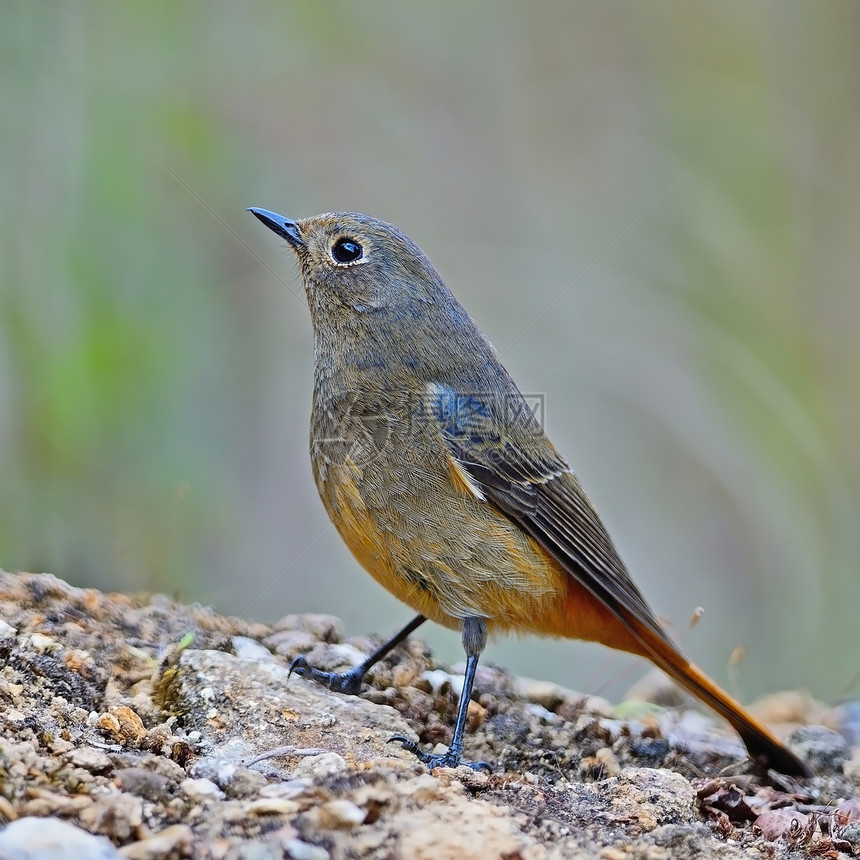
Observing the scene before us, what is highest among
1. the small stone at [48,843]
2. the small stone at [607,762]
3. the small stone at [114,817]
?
the small stone at [607,762]

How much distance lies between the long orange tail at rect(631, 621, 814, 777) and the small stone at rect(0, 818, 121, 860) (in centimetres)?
268

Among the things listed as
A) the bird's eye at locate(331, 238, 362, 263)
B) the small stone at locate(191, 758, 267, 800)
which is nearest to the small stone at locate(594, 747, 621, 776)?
the small stone at locate(191, 758, 267, 800)

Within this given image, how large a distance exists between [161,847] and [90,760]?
1.67ft

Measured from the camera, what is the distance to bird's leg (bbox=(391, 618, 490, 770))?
3689 millimetres

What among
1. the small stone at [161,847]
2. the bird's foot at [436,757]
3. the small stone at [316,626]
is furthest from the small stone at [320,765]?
the small stone at [316,626]

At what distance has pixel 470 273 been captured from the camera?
9164mm

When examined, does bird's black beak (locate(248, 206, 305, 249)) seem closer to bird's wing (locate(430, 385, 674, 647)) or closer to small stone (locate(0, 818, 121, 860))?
bird's wing (locate(430, 385, 674, 647))

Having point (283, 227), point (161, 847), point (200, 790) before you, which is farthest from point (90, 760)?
point (283, 227)

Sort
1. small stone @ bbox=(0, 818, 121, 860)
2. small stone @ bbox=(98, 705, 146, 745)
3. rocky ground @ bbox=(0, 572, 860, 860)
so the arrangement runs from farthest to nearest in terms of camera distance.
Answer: small stone @ bbox=(98, 705, 146, 745)
rocky ground @ bbox=(0, 572, 860, 860)
small stone @ bbox=(0, 818, 121, 860)

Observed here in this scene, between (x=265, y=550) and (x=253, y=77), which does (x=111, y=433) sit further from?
(x=253, y=77)

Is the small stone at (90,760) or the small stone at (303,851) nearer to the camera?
the small stone at (303,851)

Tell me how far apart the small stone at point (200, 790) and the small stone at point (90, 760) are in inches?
8.4

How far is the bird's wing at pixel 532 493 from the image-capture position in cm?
430

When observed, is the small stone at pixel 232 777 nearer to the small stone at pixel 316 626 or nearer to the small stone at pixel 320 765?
the small stone at pixel 320 765
